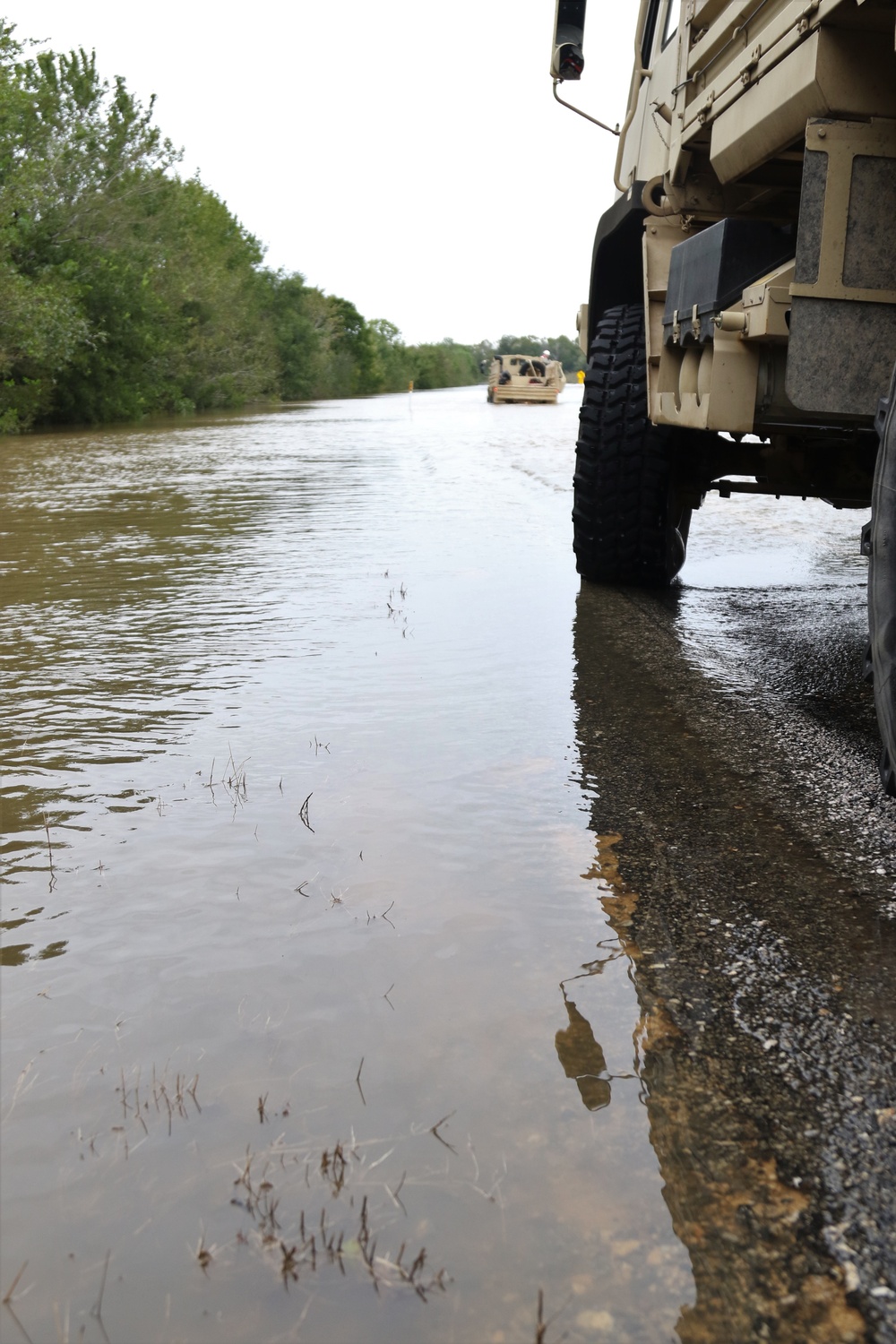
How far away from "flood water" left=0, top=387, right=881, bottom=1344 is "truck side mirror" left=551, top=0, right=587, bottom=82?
268 centimetres

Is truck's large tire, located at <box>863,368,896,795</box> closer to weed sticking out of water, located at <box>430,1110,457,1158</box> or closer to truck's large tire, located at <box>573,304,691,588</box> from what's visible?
weed sticking out of water, located at <box>430,1110,457,1158</box>

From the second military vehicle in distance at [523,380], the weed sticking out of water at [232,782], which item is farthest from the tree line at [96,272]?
the weed sticking out of water at [232,782]

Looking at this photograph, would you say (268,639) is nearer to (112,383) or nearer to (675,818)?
(675,818)

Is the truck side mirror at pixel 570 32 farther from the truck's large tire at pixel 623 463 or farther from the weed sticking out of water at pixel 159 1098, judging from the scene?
the weed sticking out of water at pixel 159 1098

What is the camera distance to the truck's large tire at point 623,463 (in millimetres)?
5789

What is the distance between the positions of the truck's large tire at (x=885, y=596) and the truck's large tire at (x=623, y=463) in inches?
114

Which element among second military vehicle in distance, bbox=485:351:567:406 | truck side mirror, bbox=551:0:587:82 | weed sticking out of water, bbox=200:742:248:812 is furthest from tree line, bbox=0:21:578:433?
weed sticking out of water, bbox=200:742:248:812

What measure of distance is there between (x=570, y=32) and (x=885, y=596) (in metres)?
4.24

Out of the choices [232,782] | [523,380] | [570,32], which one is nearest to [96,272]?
[523,380]

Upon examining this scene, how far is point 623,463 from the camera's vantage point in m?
5.83

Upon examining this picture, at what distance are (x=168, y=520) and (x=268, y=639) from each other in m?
4.71

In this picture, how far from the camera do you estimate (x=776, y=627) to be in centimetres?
561

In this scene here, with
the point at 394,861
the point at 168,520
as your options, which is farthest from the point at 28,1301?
the point at 168,520

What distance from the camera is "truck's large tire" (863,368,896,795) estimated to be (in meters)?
2.75
